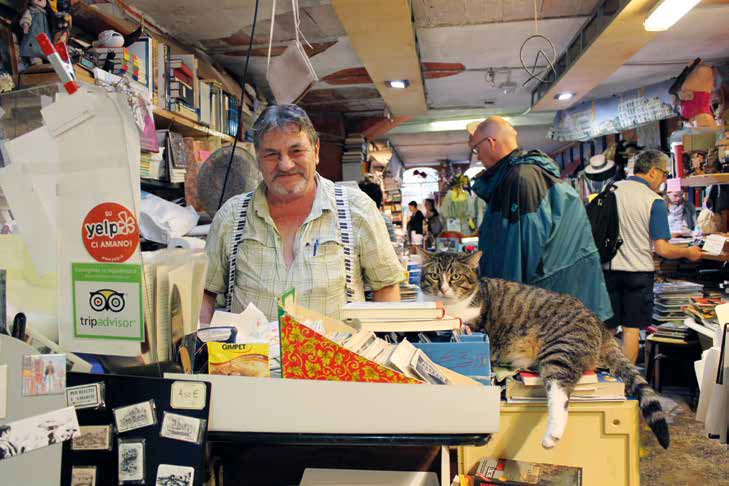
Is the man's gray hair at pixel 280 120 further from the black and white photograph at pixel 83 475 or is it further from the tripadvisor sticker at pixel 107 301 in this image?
the black and white photograph at pixel 83 475

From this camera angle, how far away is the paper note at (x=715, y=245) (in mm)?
3727

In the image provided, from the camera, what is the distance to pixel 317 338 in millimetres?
782

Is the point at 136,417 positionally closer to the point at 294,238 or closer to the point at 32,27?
the point at 294,238

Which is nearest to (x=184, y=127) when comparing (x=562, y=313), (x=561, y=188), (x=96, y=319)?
(x=561, y=188)

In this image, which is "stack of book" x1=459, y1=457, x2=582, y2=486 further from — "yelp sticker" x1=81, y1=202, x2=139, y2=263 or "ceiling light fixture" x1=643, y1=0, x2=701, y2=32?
"ceiling light fixture" x1=643, y1=0, x2=701, y2=32

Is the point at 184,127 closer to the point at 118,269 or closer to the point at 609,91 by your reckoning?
the point at 118,269

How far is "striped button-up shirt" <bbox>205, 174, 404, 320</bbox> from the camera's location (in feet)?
5.82

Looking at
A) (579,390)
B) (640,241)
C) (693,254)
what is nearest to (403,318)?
(579,390)

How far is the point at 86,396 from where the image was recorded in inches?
30.9

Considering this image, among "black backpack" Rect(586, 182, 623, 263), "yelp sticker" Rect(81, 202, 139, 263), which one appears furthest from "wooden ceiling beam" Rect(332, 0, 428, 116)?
"yelp sticker" Rect(81, 202, 139, 263)

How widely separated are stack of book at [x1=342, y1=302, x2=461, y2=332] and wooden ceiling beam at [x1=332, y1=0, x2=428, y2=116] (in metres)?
→ 2.56

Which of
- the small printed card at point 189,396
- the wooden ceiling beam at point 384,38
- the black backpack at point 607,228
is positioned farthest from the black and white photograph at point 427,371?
the black backpack at point 607,228

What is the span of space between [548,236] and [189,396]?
2108 millimetres

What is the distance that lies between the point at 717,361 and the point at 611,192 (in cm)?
266
